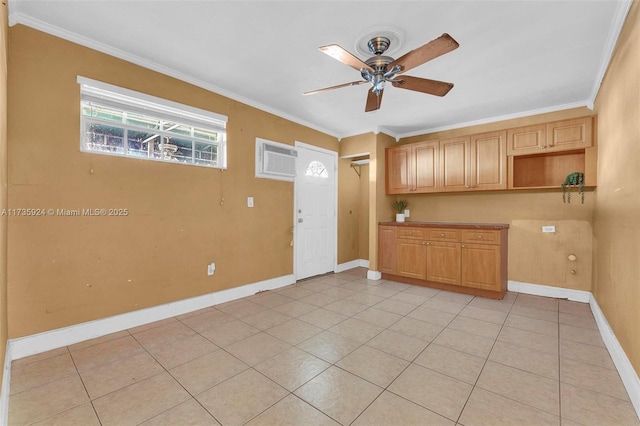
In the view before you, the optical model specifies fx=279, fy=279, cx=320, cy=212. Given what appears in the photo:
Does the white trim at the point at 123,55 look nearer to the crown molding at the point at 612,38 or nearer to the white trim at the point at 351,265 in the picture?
the white trim at the point at 351,265

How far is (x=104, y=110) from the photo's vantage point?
2.59m

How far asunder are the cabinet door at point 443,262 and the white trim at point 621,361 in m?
1.47

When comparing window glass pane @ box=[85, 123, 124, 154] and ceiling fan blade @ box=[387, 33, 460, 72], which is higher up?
ceiling fan blade @ box=[387, 33, 460, 72]

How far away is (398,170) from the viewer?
4.80m

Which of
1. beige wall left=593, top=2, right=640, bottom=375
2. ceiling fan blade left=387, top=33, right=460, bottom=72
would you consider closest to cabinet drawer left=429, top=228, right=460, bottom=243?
beige wall left=593, top=2, right=640, bottom=375

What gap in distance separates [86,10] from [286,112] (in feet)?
7.90

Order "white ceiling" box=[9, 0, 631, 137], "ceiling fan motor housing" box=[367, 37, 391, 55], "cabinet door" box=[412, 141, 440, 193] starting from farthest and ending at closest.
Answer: "cabinet door" box=[412, 141, 440, 193], "ceiling fan motor housing" box=[367, 37, 391, 55], "white ceiling" box=[9, 0, 631, 137]

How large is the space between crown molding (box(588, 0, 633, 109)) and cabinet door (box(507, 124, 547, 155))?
2.12ft

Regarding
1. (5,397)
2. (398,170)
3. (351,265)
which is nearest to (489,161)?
(398,170)

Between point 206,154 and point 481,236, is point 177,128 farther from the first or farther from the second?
point 481,236

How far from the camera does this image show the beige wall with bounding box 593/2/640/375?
178 cm

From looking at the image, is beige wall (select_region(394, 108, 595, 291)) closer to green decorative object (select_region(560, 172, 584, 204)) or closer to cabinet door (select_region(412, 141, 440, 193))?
green decorative object (select_region(560, 172, 584, 204))

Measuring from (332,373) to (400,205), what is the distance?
357 cm

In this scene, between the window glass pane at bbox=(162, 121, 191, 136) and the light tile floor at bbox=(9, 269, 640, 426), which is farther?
the window glass pane at bbox=(162, 121, 191, 136)
